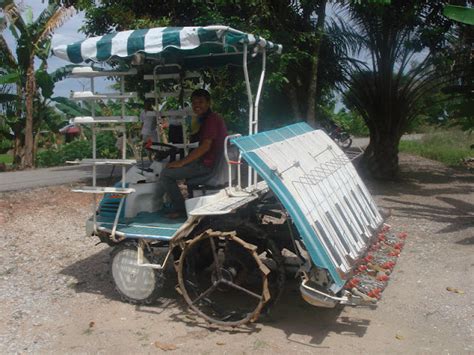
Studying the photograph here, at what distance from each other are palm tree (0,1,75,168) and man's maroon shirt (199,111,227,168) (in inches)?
406

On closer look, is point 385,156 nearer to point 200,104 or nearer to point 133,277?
point 200,104

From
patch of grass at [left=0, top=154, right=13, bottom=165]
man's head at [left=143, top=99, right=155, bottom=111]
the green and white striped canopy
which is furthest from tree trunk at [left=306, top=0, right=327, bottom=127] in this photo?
patch of grass at [left=0, top=154, right=13, bottom=165]

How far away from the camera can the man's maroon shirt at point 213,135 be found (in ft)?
19.1

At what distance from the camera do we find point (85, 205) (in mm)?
10227

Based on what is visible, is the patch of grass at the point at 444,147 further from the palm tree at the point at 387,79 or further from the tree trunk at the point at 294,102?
the tree trunk at the point at 294,102

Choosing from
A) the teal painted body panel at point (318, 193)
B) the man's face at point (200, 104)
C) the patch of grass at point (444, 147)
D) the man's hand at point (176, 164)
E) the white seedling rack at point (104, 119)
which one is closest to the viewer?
the teal painted body panel at point (318, 193)

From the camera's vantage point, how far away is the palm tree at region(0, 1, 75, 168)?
15055 mm

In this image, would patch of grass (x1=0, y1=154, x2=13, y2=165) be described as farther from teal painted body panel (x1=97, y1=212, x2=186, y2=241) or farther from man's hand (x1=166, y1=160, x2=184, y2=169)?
man's hand (x1=166, y1=160, x2=184, y2=169)

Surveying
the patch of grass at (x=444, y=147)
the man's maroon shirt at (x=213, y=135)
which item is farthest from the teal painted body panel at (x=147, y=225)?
the patch of grass at (x=444, y=147)

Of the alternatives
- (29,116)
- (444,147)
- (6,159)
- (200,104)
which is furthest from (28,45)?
(444,147)

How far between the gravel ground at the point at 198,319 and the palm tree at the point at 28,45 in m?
8.44

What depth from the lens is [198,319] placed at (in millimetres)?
5230

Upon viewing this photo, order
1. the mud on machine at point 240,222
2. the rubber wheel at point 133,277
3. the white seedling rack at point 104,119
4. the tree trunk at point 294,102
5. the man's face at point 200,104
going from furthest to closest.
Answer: the tree trunk at point 294,102, the man's face at point 200,104, the rubber wheel at point 133,277, the white seedling rack at point 104,119, the mud on machine at point 240,222

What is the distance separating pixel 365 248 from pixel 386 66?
8.39 meters
